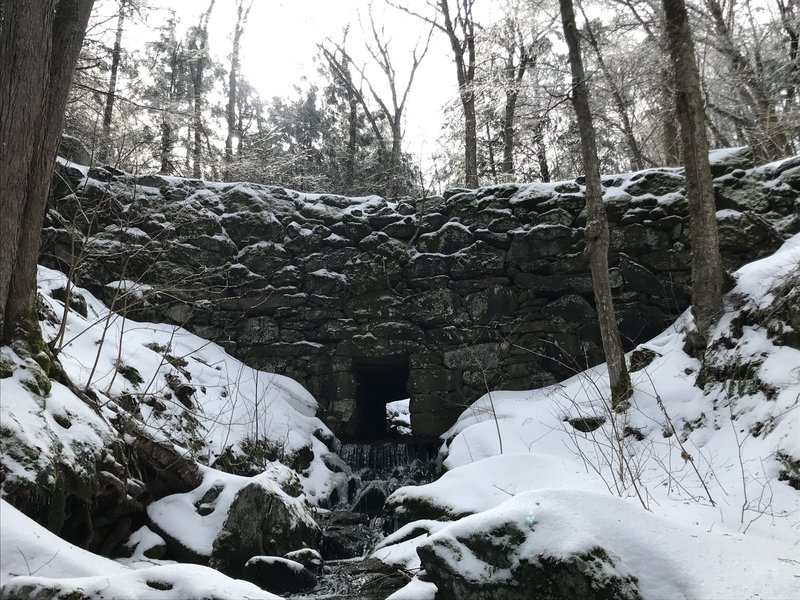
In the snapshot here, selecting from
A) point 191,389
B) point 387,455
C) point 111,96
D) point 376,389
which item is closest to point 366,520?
point 387,455

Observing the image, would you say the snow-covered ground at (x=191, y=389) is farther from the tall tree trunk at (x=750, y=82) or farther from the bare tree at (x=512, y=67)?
the tall tree trunk at (x=750, y=82)

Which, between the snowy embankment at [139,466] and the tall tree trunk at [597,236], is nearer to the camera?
the snowy embankment at [139,466]

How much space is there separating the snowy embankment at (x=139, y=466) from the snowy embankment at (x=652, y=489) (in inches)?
48.3

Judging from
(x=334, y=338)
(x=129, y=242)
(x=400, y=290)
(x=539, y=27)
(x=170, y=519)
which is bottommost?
(x=170, y=519)

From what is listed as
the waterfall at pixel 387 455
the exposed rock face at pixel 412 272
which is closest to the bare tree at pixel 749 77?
the exposed rock face at pixel 412 272

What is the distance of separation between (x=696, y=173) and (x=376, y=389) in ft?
20.3

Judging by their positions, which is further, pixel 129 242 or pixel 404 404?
pixel 404 404

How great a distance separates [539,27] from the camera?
7.96 metres

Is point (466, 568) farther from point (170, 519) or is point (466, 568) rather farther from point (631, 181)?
point (631, 181)

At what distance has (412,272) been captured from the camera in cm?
850

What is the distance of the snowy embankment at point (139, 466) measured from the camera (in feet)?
7.77

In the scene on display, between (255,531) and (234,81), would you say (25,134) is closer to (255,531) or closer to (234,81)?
(255,531)

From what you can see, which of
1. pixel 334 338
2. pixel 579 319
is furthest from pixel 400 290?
pixel 579 319

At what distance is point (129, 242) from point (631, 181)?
7.67 meters
